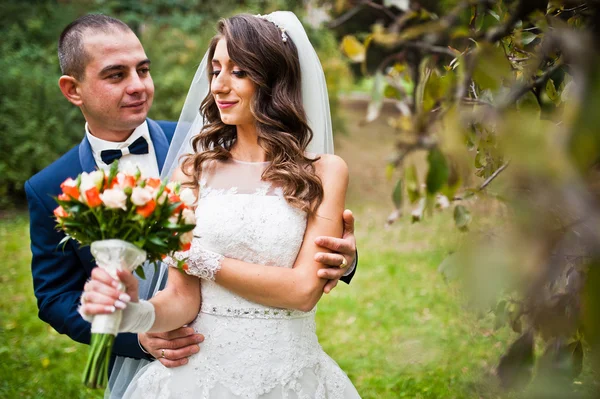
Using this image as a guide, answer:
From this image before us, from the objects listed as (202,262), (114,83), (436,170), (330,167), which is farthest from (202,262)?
(436,170)

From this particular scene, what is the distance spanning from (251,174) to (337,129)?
9.82 meters

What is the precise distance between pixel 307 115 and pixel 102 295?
4.62 ft

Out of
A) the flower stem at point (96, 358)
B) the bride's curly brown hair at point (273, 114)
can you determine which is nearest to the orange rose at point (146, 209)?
the flower stem at point (96, 358)

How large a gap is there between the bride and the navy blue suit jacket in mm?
547

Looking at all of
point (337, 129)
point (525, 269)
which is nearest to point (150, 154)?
point (525, 269)

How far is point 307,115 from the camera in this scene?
3.02 meters

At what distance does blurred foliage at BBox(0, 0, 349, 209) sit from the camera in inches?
388

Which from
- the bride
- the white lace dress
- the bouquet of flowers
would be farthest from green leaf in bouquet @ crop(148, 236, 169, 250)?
the white lace dress

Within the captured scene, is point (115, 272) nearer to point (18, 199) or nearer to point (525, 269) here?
point (525, 269)

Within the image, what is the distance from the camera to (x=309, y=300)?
97.9 inches

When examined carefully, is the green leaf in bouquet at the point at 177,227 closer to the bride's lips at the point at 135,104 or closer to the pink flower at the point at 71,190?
the pink flower at the point at 71,190

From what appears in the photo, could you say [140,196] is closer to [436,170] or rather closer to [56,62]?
[436,170]

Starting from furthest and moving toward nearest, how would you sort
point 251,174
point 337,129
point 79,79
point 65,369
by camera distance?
point 337,129 < point 65,369 < point 79,79 < point 251,174

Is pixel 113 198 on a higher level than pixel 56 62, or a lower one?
higher
